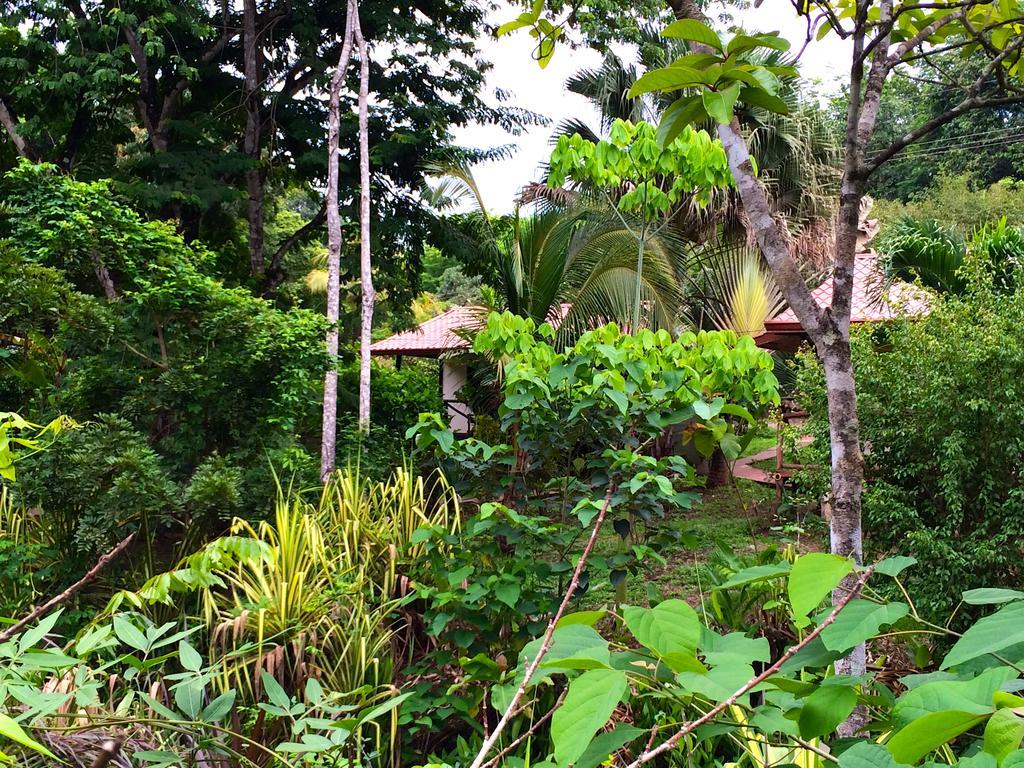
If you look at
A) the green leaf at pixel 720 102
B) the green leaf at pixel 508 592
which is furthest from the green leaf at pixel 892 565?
the green leaf at pixel 508 592

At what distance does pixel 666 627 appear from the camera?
29.3 inches

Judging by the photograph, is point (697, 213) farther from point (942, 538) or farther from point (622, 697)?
point (622, 697)

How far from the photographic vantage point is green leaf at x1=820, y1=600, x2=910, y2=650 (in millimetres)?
706

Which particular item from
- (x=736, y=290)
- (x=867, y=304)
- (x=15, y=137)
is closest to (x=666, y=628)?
(x=867, y=304)

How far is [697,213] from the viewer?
37.9 feet

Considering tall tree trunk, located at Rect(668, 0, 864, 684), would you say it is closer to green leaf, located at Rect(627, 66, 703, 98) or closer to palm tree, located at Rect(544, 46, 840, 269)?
green leaf, located at Rect(627, 66, 703, 98)

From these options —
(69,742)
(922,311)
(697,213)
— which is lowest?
(69,742)

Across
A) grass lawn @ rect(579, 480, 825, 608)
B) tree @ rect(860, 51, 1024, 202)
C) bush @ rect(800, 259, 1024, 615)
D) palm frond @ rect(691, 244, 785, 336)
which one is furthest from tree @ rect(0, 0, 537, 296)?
tree @ rect(860, 51, 1024, 202)

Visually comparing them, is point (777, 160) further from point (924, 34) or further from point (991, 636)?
point (991, 636)

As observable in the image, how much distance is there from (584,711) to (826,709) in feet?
0.90

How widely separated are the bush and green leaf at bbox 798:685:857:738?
3.01m

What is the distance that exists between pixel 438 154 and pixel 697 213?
15.2 ft

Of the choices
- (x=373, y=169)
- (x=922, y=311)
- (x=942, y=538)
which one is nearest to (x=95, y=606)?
(x=942, y=538)

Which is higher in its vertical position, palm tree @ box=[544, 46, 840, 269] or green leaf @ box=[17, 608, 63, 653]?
palm tree @ box=[544, 46, 840, 269]
